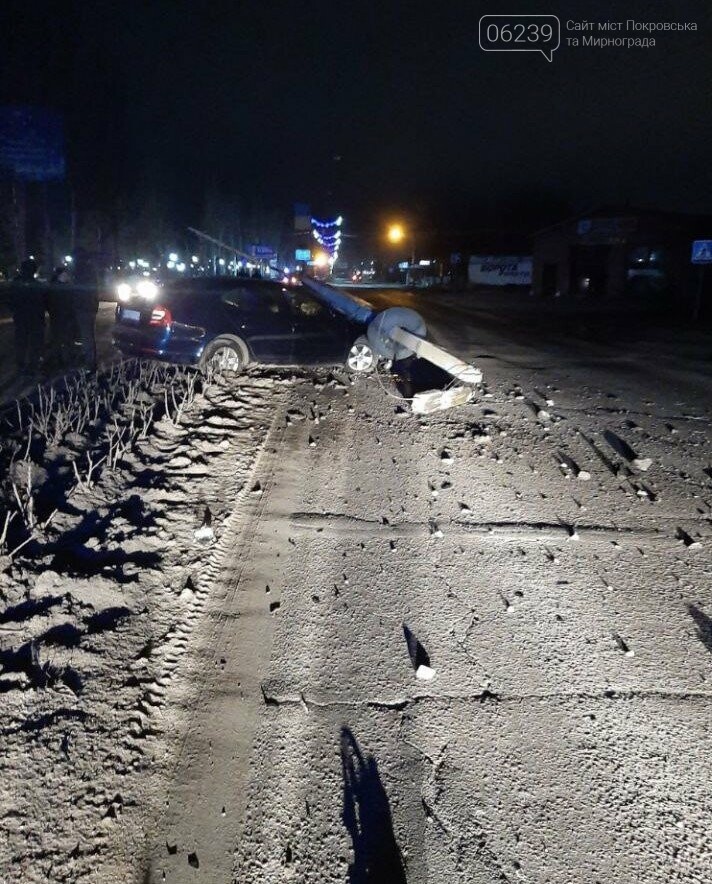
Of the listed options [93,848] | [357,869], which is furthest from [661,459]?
[93,848]

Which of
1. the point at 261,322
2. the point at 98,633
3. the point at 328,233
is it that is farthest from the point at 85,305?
the point at 328,233

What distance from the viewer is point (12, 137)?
89.3ft

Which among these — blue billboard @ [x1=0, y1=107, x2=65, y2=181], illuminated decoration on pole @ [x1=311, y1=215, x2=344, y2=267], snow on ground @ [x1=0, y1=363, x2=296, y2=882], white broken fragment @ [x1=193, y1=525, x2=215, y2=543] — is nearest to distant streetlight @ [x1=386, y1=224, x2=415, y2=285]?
illuminated decoration on pole @ [x1=311, y1=215, x2=344, y2=267]

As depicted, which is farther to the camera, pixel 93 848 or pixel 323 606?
pixel 323 606

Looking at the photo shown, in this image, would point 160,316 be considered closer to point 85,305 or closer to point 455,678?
point 85,305

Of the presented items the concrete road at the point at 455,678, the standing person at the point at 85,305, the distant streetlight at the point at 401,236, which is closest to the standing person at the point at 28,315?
the standing person at the point at 85,305

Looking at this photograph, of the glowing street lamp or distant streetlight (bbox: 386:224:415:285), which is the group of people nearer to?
distant streetlight (bbox: 386:224:415:285)

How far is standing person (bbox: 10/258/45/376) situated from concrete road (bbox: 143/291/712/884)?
249 inches

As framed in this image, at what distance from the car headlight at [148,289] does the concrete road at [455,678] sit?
4533 mm

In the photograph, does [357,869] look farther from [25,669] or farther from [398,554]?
[398,554]

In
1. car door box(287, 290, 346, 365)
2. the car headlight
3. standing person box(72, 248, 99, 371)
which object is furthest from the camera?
standing person box(72, 248, 99, 371)

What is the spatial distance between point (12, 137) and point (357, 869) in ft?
109

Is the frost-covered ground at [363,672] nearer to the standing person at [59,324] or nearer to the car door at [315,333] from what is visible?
the car door at [315,333]

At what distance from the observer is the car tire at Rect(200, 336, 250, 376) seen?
8.97 meters
